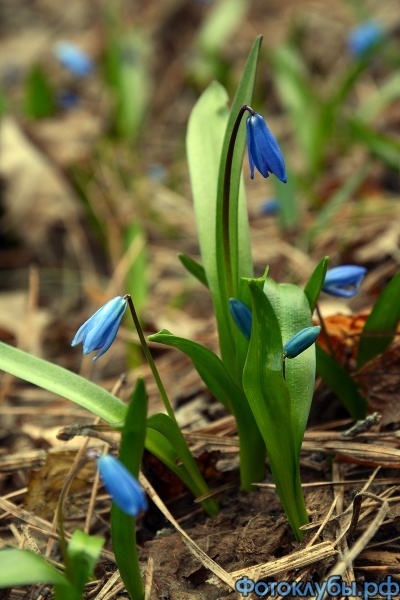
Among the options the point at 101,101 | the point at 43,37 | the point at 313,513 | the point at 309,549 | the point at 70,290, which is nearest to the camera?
the point at 309,549

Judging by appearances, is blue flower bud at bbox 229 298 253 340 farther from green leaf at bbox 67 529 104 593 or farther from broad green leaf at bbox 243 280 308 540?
green leaf at bbox 67 529 104 593

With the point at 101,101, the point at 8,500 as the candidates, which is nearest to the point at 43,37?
the point at 101,101

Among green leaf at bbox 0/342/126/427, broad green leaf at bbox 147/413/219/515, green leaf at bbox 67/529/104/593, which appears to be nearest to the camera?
green leaf at bbox 67/529/104/593

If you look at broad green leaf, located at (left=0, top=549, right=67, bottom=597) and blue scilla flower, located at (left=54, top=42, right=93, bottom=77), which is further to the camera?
blue scilla flower, located at (left=54, top=42, right=93, bottom=77)

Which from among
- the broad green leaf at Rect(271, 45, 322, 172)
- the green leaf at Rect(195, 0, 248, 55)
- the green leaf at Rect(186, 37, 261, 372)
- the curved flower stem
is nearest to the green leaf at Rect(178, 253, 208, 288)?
the green leaf at Rect(186, 37, 261, 372)

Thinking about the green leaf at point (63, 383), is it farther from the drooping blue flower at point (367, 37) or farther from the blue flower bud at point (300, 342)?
the drooping blue flower at point (367, 37)

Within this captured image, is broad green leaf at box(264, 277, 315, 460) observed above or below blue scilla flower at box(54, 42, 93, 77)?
below

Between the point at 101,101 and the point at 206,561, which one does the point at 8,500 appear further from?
the point at 101,101

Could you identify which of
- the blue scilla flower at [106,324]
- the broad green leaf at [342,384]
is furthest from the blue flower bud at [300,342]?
the blue scilla flower at [106,324]
